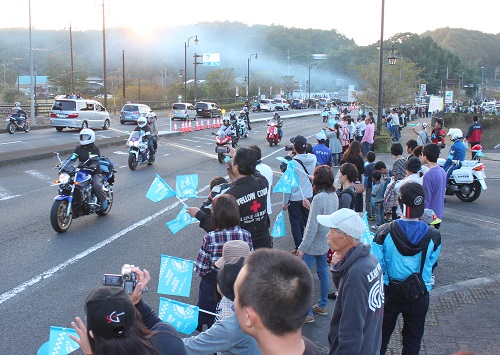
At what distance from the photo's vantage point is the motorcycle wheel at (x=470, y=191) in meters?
13.5

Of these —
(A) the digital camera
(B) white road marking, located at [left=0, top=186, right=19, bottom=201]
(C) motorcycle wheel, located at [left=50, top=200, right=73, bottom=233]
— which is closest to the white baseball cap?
(A) the digital camera

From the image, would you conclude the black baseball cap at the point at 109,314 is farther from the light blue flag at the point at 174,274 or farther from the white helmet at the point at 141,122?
the white helmet at the point at 141,122

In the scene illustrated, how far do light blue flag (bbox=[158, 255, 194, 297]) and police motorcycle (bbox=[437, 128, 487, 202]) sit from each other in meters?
10.5

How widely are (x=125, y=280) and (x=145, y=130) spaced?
51.9 feet

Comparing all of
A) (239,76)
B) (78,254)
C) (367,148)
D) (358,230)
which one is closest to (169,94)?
(367,148)

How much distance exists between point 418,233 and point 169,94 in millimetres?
81242

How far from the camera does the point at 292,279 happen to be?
Result: 2.25 meters

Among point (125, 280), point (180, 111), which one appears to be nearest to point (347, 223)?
point (125, 280)

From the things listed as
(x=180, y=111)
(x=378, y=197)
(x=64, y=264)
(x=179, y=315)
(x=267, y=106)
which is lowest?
(x=64, y=264)

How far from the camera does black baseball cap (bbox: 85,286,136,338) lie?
2.41 meters

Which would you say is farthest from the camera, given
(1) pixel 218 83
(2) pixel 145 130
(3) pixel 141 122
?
(1) pixel 218 83

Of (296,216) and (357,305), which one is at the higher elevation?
(357,305)

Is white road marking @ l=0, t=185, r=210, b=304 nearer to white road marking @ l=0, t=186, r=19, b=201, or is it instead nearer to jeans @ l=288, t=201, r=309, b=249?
jeans @ l=288, t=201, r=309, b=249

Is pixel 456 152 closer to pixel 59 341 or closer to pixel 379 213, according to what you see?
pixel 379 213
